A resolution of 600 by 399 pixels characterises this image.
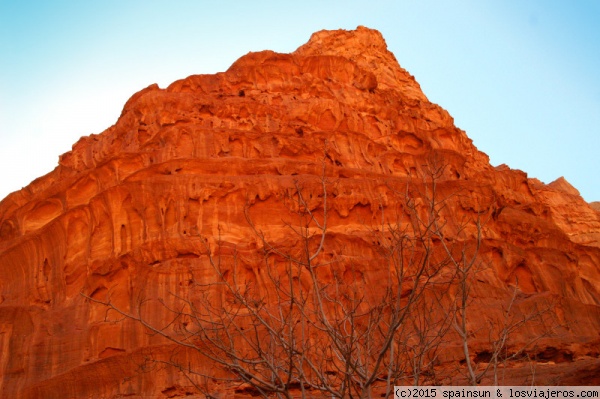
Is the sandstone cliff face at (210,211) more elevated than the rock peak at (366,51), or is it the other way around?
the rock peak at (366,51)

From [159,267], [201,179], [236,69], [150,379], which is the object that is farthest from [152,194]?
[236,69]

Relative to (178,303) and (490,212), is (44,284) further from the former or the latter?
(490,212)

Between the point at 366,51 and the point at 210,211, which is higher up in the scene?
the point at 366,51

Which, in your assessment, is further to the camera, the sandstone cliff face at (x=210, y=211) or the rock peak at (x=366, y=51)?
the rock peak at (x=366, y=51)

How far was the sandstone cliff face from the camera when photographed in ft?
88.3

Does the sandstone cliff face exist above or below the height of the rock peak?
below

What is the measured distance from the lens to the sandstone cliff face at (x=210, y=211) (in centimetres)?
2692

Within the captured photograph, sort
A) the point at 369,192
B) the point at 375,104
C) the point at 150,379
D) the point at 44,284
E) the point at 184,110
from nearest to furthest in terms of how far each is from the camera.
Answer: the point at 150,379 < the point at 44,284 < the point at 369,192 < the point at 184,110 < the point at 375,104

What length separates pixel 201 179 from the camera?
107 feet

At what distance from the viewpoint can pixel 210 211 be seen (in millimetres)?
31562

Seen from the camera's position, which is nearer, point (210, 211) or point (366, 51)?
point (210, 211)

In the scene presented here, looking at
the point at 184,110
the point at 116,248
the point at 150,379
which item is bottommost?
the point at 150,379

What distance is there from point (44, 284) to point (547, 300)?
887 inches

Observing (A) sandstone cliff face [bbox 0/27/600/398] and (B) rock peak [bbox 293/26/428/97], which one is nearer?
(A) sandstone cliff face [bbox 0/27/600/398]
